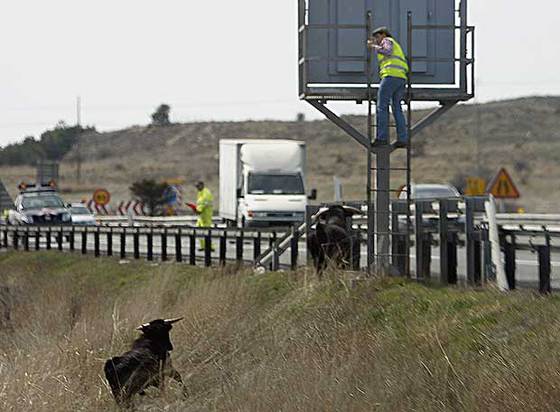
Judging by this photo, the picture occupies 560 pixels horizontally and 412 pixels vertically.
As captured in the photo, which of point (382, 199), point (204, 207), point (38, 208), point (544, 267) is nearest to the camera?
point (544, 267)

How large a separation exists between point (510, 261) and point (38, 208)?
34.7 metres

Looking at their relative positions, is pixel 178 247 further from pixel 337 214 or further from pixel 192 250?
pixel 337 214

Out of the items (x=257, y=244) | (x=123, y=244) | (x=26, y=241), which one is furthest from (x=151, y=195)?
(x=257, y=244)

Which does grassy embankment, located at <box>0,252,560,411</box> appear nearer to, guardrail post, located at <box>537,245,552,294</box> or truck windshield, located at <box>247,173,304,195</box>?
guardrail post, located at <box>537,245,552,294</box>

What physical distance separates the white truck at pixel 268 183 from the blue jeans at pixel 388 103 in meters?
22.3

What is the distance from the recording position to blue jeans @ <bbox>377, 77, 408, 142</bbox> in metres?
18.2

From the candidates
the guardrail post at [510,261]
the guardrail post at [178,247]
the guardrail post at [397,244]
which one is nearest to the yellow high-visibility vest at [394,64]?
the guardrail post at [397,244]

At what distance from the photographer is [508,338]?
12.3 meters

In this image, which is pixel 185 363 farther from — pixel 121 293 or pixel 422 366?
pixel 121 293

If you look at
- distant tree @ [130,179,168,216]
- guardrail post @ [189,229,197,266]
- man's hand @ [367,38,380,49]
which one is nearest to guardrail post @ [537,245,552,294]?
man's hand @ [367,38,380,49]

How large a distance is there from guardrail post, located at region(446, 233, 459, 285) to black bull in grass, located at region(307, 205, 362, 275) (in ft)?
4.63

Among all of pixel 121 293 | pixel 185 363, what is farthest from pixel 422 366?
pixel 121 293

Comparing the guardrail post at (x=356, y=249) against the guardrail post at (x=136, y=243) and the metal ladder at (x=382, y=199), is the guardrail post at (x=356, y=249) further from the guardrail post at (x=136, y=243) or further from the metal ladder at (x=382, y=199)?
the guardrail post at (x=136, y=243)

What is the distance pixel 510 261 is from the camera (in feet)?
55.2
